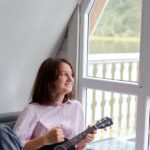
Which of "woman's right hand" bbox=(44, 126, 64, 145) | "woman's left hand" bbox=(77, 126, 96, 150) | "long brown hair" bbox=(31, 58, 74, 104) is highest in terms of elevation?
"long brown hair" bbox=(31, 58, 74, 104)

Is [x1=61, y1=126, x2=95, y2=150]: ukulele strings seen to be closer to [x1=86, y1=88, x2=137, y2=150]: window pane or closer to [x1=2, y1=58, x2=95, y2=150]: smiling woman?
[x1=2, y1=58, x2=95, y2=150]: smiling woman

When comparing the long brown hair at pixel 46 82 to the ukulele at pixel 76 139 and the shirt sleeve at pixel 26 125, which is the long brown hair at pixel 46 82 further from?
the ukulele at pixel 76 139

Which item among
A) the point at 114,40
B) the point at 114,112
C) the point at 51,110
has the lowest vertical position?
the point at 114,112

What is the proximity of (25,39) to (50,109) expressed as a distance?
627mm

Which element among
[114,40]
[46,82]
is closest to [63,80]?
[46,82]

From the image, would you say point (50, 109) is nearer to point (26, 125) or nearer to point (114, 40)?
point (26, 125)

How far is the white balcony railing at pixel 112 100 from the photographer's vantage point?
2473 mm

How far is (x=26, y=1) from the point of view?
2145 millimetres

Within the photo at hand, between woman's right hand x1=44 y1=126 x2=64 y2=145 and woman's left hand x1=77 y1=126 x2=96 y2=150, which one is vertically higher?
woman's right hand x1=44 y1=126 x2=64 y2=145

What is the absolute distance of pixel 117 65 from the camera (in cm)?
260

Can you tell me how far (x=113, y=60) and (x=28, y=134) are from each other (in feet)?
3.32

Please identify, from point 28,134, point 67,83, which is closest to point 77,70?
point 67,83

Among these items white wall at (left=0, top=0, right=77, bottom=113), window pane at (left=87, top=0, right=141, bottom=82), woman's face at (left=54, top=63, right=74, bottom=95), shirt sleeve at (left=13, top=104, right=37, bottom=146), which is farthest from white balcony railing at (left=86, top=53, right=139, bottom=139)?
shirt sleeve at (left=13, top=104, right=37, bottom=146)

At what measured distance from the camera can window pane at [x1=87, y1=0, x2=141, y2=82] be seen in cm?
230
